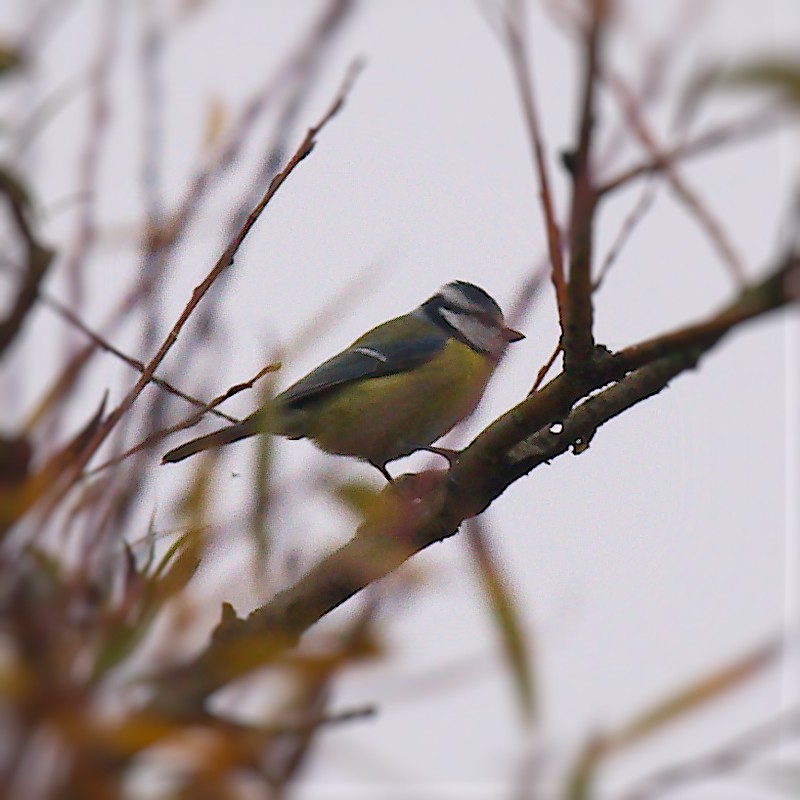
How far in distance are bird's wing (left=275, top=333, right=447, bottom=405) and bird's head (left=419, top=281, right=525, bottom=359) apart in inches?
6.7

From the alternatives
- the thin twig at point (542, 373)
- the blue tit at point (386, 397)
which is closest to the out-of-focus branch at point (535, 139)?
the thin twig at point (542, 373)

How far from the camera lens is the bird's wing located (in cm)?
344

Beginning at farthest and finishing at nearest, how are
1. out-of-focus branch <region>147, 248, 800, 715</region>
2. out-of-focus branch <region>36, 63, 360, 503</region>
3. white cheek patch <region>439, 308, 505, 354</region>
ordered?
white cheek patch <region>439, 308, 505, 354</region>, out-of-focus branch <region>147, 248, 800, 715</region>, out-of-focus branch <region>36, 63, 360, 503</region>

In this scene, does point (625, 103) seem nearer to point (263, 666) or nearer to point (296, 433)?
point (263, 666)

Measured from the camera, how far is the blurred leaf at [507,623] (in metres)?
0.68

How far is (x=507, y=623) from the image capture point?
763mm

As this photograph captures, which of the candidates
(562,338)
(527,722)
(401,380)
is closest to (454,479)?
(562,338)

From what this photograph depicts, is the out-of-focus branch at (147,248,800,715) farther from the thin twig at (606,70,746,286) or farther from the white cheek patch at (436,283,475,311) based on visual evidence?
the white cheek patch at (436,283,475,311)

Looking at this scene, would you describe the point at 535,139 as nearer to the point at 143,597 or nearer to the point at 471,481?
the point at 143,597

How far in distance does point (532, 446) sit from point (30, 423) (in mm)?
1143

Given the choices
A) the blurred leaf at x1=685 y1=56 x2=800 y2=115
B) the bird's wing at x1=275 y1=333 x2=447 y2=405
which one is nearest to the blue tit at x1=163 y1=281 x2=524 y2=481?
the bird's wing at x1=275 y1=333 x2=447 y2=405

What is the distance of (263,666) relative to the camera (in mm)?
592

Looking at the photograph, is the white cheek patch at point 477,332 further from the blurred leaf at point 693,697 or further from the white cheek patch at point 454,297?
the blurred leaf at point 693,697

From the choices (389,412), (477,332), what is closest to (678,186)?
→ (389,412)
